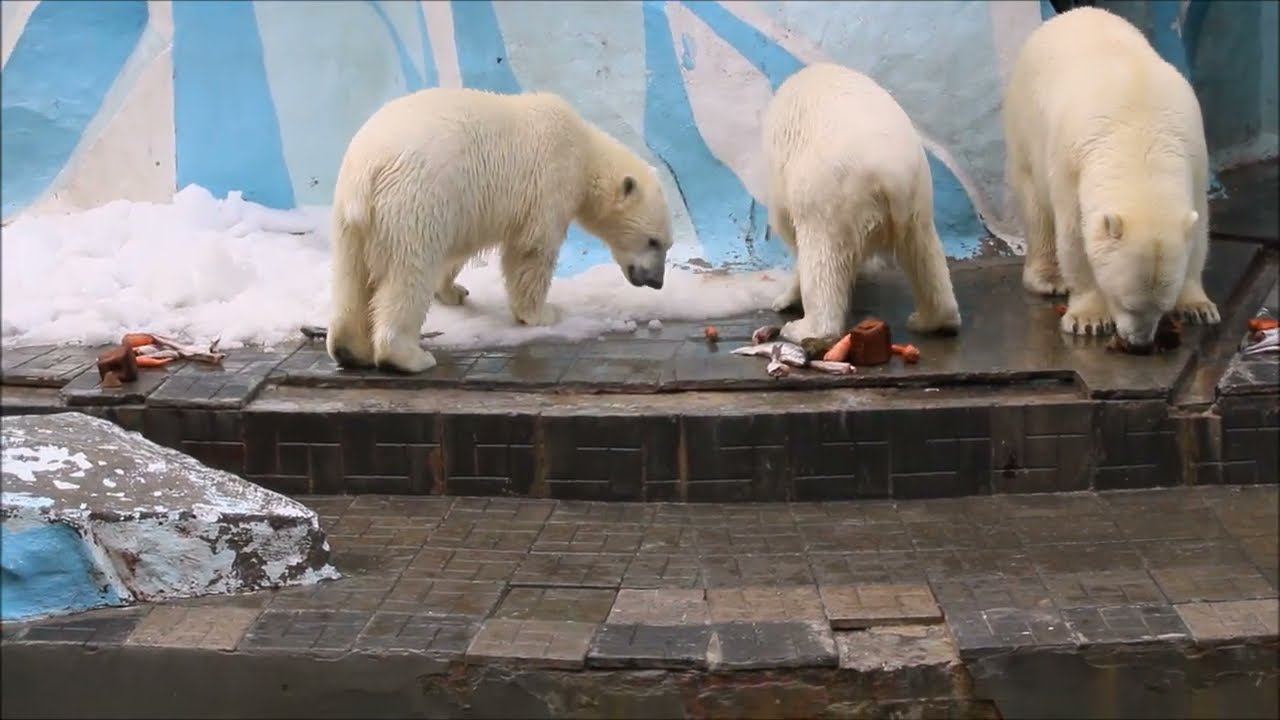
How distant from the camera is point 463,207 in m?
5.36

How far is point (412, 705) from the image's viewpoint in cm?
363

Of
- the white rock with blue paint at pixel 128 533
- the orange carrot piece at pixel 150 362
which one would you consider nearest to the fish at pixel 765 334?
the white rock with blue paint at pixel 128 533

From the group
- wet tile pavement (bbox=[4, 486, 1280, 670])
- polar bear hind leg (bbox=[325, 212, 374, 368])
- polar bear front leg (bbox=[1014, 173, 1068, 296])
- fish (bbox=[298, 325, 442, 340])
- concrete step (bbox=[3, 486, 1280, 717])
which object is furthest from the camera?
polar bear front leg (bbox=[1014, 173, 1068, 296])

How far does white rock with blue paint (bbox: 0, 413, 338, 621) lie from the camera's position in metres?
3.88

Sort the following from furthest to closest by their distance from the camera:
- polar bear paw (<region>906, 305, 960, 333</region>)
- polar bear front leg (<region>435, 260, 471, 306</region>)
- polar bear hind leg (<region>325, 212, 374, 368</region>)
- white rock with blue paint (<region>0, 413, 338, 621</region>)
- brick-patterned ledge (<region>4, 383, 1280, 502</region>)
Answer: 1. polar bear front leg (<region>435, 260, 471, 306</region>)
2. polar bear paw (<region>906, 305, 960, 333</region>)
3. polar bear hind leg (<region>325, 212, 374, 368</region>)
4. brick-patterned ledge (<region>4, 383, 1280, 502</region>)
5. white rock with blue paint (<region>0, 413, 338, 621</region>)

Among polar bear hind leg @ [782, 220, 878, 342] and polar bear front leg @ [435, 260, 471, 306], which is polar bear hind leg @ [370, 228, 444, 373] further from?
polar bear hind leg @ [782, 220, 878, 342]

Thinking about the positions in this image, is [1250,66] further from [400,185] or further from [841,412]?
[400,185]

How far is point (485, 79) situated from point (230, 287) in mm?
2008

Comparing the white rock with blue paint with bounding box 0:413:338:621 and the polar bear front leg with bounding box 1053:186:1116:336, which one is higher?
the polar bear front leg with bounding box 1053:186:1116:336

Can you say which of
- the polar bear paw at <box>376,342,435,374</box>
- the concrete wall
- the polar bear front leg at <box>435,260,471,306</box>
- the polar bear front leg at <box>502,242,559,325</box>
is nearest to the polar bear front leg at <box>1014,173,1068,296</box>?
the concrete wall

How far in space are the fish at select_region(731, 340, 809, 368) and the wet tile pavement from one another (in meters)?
0.64

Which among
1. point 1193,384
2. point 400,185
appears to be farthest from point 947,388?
point 400,185

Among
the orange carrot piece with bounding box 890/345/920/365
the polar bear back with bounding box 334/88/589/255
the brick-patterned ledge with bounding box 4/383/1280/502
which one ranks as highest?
the polar bear back with bounding box 334/88/589/255

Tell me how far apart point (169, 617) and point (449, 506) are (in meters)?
1.23
